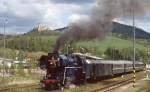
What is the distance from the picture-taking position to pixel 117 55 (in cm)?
19562

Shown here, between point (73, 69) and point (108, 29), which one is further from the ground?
point (108, 29)

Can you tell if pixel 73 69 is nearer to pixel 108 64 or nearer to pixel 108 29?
pixel 108 29

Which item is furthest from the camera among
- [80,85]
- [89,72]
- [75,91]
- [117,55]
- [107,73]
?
[117,55]

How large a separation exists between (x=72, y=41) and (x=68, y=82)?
4.38 meters

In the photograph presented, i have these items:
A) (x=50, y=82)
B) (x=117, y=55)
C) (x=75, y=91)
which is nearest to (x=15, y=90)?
(x=50, y=82)

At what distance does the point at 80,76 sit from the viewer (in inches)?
1758

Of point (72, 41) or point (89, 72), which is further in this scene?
point (89, 72)

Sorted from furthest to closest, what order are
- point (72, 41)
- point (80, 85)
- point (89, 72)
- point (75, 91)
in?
point (89, 72), point (80, 85), point (72, 41), point (75, 91)

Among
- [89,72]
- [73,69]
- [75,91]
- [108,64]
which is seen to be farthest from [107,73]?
[75,91]

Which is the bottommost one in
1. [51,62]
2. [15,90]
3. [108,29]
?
[15,90]

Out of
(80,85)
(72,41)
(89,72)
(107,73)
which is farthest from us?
(107,73)

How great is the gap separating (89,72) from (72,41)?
346 inches

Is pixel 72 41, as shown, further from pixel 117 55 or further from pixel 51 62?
pixel 117 55

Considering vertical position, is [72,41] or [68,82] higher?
[72,41]
